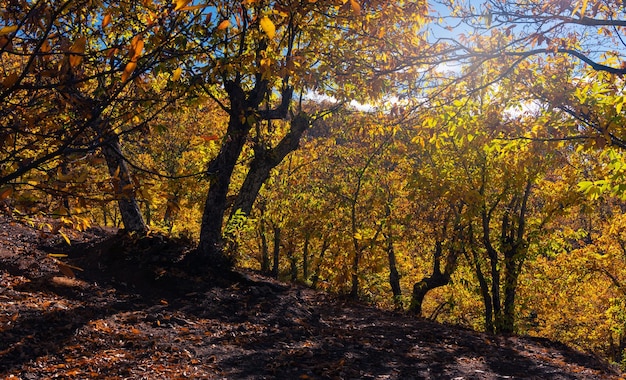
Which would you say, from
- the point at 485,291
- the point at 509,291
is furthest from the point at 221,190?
the point at 509,291

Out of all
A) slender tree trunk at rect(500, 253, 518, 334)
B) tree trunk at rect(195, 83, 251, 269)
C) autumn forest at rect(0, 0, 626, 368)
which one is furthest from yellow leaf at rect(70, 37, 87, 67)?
slender tree trunk at rect(500, 253, 518, 334)

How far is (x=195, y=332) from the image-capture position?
6859 mm

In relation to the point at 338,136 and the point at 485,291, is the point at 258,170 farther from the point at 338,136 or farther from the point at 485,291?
the point at 485,291

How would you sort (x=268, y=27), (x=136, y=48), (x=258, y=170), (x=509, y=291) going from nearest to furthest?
(x=268, y=27) → (x=136, y=48) → (x=258, y=170) → (x=509, y=291)

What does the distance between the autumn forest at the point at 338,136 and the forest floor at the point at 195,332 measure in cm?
94

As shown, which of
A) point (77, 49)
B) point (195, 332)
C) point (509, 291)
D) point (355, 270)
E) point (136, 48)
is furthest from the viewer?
point (509, 291)

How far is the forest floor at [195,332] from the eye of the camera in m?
5.43

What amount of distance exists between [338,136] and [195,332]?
336 inches

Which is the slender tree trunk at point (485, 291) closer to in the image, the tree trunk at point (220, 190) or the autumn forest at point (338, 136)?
the autumn forest at point (338, 136)

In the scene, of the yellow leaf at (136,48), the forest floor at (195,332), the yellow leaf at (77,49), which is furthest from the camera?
the forest floor at (195,332)

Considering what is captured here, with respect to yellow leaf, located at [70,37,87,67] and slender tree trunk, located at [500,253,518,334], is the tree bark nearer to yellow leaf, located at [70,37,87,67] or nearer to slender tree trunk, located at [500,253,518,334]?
yellow leaf, located at [70,37,87,67]

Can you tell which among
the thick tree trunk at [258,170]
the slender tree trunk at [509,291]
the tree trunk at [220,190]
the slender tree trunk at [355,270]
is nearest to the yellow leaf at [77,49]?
the tree trunk at [220,190]

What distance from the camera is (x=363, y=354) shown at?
6656 mm

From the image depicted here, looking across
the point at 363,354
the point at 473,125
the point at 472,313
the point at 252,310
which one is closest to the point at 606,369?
the point at 363,354
